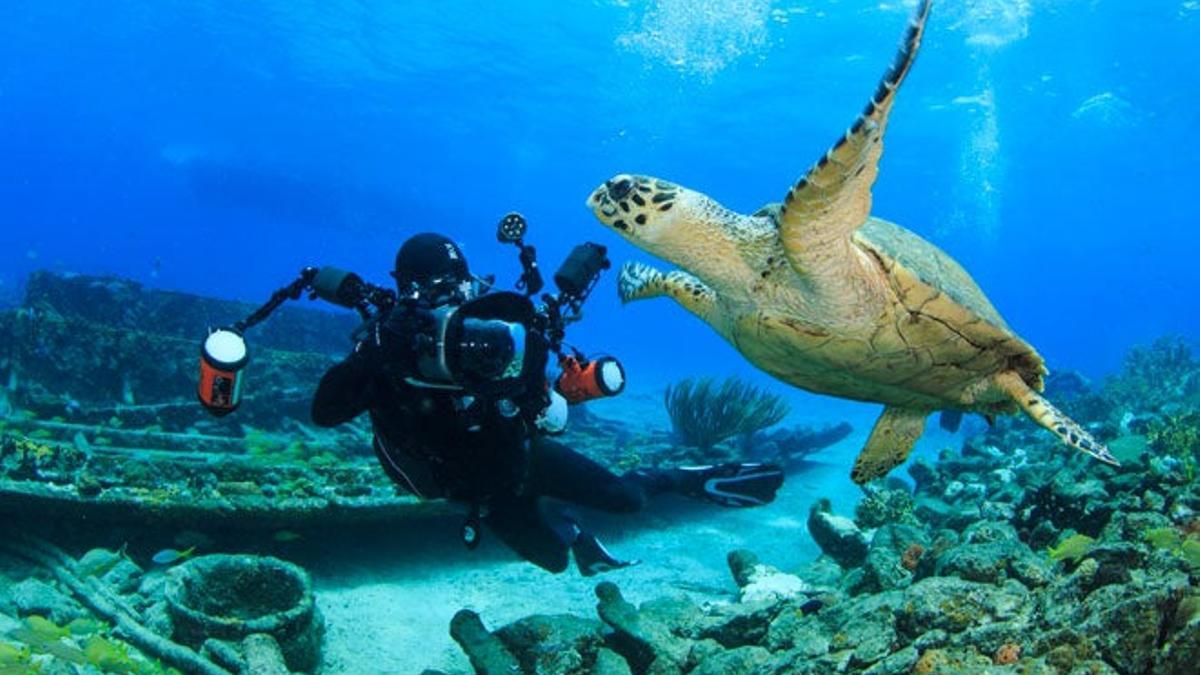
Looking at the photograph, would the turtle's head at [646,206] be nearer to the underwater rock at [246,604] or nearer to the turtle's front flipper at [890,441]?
the turtle's front flipper at [890,441]

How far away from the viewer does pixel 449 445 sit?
418 centimetres

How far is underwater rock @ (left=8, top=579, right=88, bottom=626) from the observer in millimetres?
4371

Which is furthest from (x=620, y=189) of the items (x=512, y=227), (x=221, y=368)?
(x=221, y=368)

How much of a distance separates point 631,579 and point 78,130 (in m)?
102

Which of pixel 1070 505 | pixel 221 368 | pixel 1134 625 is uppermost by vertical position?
pixel 221 368

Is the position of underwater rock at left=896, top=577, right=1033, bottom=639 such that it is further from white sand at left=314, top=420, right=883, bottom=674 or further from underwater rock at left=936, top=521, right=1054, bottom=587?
white sand at left=314, top=420, right=883, bottom=674

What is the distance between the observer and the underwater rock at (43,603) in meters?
4.37

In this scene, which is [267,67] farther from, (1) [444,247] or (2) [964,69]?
(1) [444,247]


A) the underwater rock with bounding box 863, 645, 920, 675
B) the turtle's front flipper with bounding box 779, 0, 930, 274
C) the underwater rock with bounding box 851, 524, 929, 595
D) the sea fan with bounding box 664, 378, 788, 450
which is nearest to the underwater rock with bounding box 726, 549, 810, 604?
the underwater rock with bounding box 851, 524, 929, 595

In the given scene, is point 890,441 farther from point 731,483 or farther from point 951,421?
point 951,421

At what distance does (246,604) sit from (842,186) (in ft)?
15.5

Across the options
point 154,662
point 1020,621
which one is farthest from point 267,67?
point 1020,621

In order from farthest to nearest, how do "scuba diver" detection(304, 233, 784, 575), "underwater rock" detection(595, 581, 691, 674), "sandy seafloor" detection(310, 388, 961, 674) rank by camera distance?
"sandy seafloor" detection(310, 388, 961, 674), "underwater rock" detection(595, 581, 691, 674), "scuba diver" detection(304, 233, 784, 575)

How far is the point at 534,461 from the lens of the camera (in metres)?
5.14
